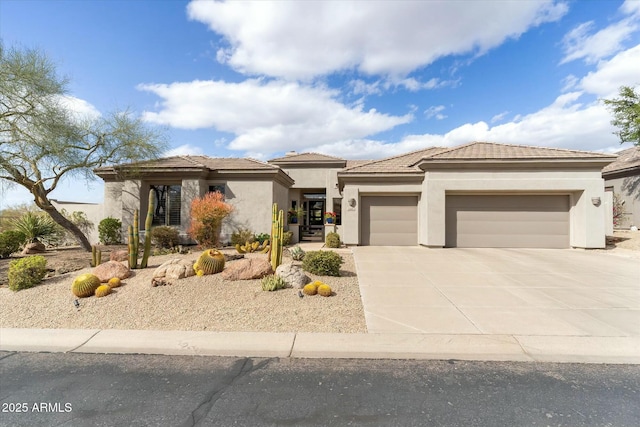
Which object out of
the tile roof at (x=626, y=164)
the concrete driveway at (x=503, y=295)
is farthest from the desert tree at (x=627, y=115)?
the concrete driveway at (x=503, y=295)

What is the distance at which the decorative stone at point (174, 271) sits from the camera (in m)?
7.39

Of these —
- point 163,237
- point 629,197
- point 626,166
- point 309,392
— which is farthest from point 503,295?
point 626,166

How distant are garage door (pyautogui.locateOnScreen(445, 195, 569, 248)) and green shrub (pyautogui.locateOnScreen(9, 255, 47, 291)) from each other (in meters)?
15.0

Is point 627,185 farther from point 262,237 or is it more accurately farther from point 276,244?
point 276,244

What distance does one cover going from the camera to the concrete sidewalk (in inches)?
167

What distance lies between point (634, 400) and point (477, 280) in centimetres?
490

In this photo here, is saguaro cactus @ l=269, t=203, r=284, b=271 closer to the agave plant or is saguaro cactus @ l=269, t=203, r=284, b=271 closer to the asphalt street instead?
the asphalt street

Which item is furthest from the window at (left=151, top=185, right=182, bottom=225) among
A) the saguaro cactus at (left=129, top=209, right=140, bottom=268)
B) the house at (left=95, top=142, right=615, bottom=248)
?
the saguaro cactus at (left=129, top=209, right=140, bottom=268)

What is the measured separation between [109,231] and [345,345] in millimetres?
15889

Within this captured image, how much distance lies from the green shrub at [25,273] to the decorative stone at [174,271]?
2.96m

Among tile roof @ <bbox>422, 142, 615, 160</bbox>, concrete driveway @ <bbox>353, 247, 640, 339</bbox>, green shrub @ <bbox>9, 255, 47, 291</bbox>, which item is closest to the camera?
concrete driveway @ <bbox>353, 247, 640, 339</bbox>

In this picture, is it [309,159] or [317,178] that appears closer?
[317,178]

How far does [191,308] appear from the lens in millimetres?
6000

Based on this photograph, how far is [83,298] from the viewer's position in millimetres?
6555
